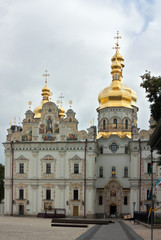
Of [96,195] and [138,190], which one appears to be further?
[96,195]

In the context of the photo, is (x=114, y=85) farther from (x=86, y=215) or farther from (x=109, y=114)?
(x=86, y=215)

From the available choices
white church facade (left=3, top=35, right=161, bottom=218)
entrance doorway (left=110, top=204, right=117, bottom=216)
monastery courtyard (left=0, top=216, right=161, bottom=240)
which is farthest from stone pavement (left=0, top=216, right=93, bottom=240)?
entrance doorway (left=110, top=204, right=117, bottom=216)

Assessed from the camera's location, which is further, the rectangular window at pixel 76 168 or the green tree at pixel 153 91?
the rectangular window at pixel 76 168

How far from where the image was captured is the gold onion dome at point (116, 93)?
6138 centimetres

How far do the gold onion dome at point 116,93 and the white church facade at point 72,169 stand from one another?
5780mm

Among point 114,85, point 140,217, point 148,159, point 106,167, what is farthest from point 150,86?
point 114,85

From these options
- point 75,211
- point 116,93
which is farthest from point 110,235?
point 116,93

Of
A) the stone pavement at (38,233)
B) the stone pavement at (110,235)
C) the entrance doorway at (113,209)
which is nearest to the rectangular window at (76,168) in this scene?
the entrance doorway at (113,209)

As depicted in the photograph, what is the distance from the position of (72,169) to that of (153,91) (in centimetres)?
2827

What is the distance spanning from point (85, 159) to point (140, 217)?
1726cm

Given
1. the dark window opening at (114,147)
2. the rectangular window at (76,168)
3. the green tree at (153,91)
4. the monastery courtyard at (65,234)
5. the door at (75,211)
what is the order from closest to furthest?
the monastery courtyard at (65,234), the green tree at (153,91), the door at (75,211), the rectangular window at (76,168), the dark window opening at (114,147)

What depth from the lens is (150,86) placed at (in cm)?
2780

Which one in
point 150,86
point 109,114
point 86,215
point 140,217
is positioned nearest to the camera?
point 150,86

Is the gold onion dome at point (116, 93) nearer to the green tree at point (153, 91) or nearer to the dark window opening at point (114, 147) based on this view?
the dark window opening at point (114, 147)
